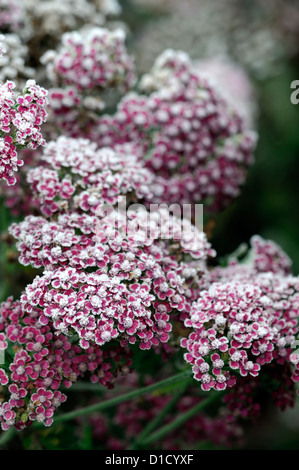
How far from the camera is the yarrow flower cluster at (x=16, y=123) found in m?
1.19

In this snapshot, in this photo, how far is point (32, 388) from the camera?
1.26m

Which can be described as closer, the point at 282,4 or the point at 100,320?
the point at 100,320

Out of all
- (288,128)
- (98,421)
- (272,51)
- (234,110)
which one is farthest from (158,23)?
(98,421)

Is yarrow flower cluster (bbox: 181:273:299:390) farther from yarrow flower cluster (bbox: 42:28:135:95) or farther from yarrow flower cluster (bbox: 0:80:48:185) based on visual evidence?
yarrow flower cluster (bbox: 42:28:135:95)

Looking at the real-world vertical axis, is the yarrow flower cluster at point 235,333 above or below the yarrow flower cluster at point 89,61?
below

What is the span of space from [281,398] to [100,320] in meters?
0.56

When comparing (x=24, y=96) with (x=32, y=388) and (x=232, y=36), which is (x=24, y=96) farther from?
(x=232, y=36)

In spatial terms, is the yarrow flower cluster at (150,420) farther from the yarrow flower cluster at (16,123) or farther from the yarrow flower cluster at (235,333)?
the yarrow flower cluster at (16,123)

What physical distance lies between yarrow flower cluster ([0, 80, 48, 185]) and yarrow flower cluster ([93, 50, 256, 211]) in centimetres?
57

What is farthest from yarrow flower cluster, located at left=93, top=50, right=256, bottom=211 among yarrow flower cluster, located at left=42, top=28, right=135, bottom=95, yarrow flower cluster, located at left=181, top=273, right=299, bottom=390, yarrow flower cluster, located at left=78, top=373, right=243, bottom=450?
yarrow flower cluster, located at left=78, top=373, right=243, bottom=450

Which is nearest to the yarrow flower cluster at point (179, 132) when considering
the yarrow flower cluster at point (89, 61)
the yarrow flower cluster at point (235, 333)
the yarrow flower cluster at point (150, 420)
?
the yarrow flower cluster at point (89, 61)

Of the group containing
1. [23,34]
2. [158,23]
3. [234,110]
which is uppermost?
[158,23]

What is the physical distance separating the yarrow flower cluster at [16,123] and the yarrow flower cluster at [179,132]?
570 millimetres

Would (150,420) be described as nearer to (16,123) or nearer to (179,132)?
(179,132)
